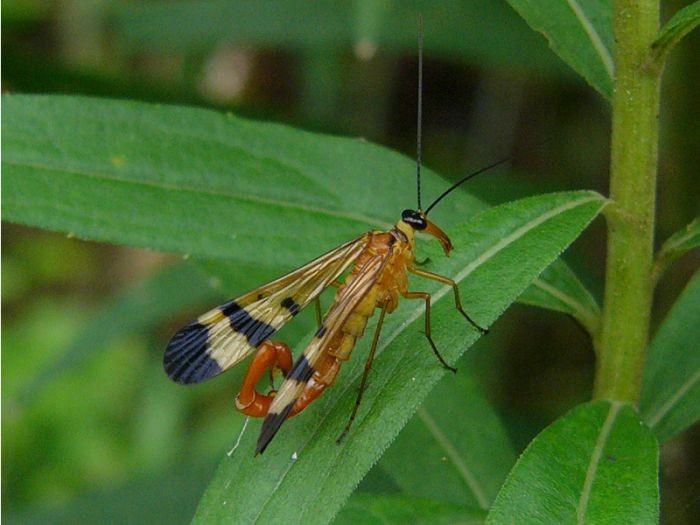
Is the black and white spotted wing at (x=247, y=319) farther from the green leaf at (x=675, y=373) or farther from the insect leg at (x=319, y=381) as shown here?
the green leaf at (x=675, y=373)

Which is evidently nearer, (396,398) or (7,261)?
(396,398)

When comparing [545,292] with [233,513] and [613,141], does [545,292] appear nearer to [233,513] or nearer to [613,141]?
[613,141]

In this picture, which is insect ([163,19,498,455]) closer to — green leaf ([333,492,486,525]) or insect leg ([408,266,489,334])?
insect leg ([408,266,489,334])

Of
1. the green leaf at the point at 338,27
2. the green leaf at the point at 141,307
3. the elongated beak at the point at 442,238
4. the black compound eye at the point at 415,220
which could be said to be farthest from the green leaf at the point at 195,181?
the green leaf at the point at 141,307

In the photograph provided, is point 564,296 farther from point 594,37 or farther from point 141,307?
point 141,307

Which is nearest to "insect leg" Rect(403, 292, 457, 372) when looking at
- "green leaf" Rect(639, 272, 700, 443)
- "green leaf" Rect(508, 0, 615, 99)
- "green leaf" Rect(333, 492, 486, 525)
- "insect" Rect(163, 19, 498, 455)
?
"insect" Rect(163, 19, 498, 455)

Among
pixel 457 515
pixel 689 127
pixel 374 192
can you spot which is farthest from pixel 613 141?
pixel 689 127

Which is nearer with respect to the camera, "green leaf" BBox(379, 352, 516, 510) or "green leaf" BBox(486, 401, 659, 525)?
"green leaf" BBox(486, 401, 659, 525)
